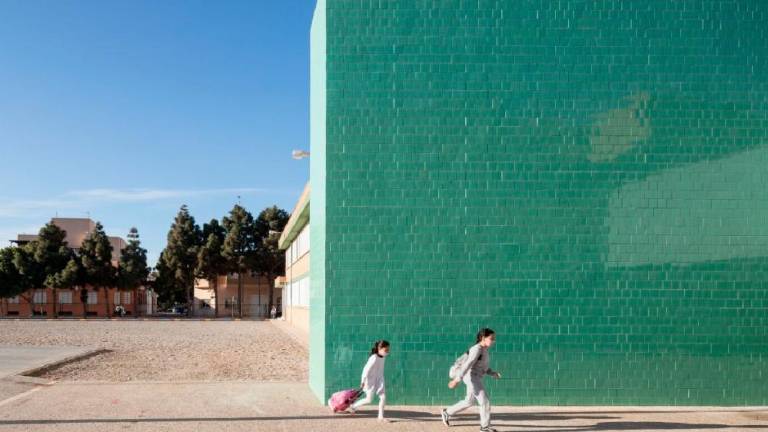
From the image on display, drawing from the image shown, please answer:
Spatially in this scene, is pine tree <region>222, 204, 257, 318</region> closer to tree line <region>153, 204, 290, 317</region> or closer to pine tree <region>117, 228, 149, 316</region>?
tree line <region>153, 204, 290, 317</region>

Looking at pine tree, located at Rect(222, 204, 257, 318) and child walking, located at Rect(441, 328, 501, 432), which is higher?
pine tree, located at Rect(222, 204, 257, 318)

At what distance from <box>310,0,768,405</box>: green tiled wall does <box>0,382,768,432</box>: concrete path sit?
626 mm

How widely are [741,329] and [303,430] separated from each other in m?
7.21

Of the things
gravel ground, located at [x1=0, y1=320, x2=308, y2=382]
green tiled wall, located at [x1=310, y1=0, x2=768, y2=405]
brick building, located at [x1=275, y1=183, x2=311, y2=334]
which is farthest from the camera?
brick building, located at [x1=275, y1=183, x2=311, y2=334]

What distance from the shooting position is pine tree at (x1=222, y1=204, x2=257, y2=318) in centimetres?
8544

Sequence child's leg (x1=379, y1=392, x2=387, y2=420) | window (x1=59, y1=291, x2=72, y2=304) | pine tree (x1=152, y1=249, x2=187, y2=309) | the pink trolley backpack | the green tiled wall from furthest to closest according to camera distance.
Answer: pine tree (x1=152, y1=249, x2=187, y2=309) → window (x1=59, y1=291, x2=72, y2=304) → the green tiled wall → the pink trolley backpack → child's leg (x1=379, y1=392, x2=387, y2=420)

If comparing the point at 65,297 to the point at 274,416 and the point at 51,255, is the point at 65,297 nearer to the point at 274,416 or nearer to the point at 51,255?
the point at 51,255

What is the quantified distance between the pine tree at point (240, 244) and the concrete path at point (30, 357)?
191 ft

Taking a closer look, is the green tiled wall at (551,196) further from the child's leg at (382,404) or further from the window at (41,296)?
the window at (41,296)

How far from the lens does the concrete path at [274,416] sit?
423 inches

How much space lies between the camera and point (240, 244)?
3406 inches

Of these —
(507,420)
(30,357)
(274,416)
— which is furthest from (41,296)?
(507,420)

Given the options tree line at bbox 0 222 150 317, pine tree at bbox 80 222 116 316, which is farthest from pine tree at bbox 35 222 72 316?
pine tree at bbox 80 222 116 316

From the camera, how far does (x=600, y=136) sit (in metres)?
12.7
